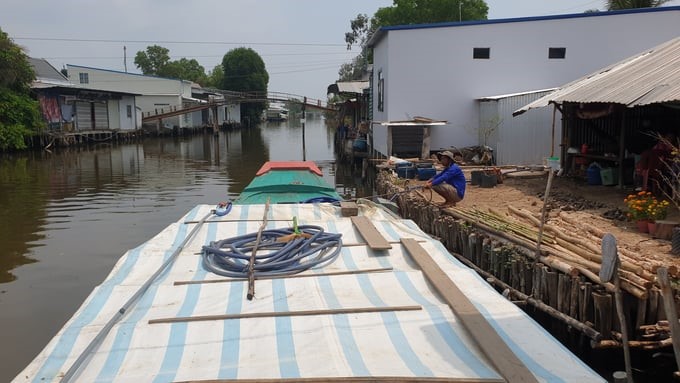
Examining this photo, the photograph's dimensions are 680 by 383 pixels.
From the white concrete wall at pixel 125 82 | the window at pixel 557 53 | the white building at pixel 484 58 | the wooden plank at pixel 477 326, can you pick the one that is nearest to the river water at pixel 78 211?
the white building at pixel 484 58

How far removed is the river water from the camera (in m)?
8.20

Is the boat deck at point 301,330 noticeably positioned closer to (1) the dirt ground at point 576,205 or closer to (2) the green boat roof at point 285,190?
(1) the dirt ground at point 576,205

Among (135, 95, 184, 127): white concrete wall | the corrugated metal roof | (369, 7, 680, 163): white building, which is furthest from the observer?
(135, 95, 184, 127): white concrete wall

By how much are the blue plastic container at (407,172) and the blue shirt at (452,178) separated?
5188 millimetres

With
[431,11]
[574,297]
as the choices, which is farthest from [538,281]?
[431,11]

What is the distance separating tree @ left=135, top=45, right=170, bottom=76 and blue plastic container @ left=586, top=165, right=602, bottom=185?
286 feet

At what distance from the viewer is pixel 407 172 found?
15.2 meters

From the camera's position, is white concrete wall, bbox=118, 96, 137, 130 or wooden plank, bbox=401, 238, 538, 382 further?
white concrete wall, bbox=118, 96, 137, 130

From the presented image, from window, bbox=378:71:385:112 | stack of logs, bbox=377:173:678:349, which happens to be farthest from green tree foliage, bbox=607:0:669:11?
stack of logs, bbox=377:173:678:349

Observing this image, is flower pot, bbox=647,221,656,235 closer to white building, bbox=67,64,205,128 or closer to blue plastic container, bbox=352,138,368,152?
blue plastic container, bbox=352,138,368,152

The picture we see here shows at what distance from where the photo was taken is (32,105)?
102ft

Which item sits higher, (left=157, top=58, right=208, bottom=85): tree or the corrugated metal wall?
(left=157, top=58, right=208, bottom=85): tree

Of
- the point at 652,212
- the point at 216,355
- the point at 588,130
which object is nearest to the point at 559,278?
the point at 652,212

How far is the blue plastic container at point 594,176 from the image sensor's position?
40.7 feet
